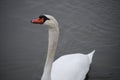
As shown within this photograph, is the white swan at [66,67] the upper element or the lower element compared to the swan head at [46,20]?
lower

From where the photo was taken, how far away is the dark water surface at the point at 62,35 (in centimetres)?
420

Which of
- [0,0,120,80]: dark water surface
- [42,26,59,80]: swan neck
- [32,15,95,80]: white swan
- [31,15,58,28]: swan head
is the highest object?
[31,15,58,28]: swan head

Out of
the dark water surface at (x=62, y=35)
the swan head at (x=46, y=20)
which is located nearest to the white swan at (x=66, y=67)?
the swan head at (x=46, y=20)

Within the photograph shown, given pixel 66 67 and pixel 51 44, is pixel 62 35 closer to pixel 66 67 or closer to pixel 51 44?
pixel 66 67

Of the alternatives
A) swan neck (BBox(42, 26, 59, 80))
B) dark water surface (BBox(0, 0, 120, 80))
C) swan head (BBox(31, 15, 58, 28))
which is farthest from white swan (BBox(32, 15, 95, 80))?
dark water surface (BBox(0, 0, 120, 80))

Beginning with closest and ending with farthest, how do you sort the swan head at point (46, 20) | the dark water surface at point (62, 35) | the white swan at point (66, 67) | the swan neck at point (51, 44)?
the swan head at point (46, 20)
the swan neck at point (51, 44)
the white swan at point (66, 67)
the dark water surface at point (62, 35)

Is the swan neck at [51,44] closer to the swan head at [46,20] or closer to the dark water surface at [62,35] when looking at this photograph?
the swan head at [46,20]

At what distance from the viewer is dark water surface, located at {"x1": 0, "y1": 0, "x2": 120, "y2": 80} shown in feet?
13.8

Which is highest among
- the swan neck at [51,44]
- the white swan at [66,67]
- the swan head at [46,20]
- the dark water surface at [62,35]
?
the swan head at [46,20]

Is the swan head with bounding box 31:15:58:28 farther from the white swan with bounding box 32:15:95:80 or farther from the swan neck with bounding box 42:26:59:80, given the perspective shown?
the white swan with bounding box 32:15:95:80

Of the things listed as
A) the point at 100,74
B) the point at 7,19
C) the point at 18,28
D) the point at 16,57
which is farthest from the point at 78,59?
the point at 7,19

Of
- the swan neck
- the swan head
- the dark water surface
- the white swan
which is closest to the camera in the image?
the swan head

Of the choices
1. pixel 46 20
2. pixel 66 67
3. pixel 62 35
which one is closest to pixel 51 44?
pixel 46 20

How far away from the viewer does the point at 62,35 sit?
503cm
